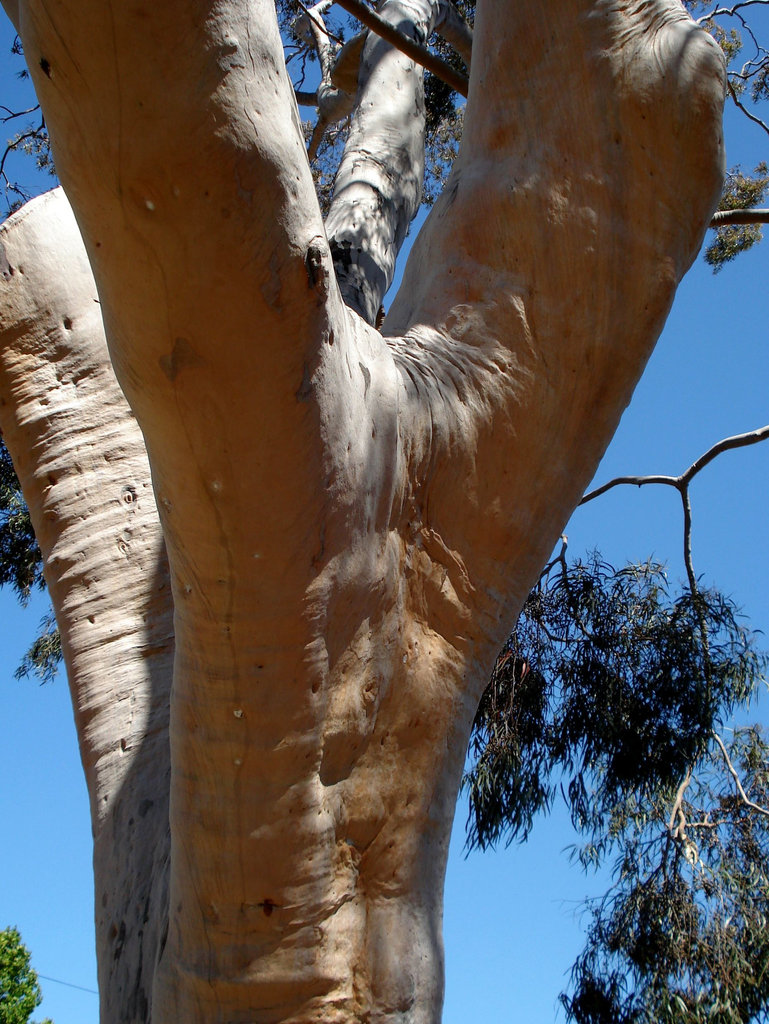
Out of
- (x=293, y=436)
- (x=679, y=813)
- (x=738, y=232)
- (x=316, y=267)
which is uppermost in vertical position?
(x=738, y=232)

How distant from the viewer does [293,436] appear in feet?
3.56

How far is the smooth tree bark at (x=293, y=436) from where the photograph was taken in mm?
963

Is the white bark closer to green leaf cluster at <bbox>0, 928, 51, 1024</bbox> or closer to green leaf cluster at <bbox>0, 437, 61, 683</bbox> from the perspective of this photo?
green leaf cluster at <bbox>0, 437, 61, 683</bbox>

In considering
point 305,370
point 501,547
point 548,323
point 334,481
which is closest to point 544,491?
point 501,547

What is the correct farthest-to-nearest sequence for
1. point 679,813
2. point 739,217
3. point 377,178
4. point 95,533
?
point 679,813 → point 739,217 → point 377,178 → point 95,533

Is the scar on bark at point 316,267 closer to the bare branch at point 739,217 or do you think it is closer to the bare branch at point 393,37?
the bare branch at point 393,37

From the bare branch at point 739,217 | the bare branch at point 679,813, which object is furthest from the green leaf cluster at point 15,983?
the bare branch at point 739,217

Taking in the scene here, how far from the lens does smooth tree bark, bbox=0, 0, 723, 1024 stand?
3.16 ft

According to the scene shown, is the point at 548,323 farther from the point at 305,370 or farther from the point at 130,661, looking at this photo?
the point at 130,661

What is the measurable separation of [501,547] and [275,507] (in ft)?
1.89

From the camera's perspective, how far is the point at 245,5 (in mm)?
978

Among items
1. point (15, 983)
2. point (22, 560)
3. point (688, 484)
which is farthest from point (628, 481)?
point (15, 983)

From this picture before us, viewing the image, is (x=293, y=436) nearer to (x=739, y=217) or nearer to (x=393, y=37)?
(x=393, y=37)

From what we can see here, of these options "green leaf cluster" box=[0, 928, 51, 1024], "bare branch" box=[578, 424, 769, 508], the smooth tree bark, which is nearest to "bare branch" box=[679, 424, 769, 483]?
"bare branch" box=[578, 424, 769, 508]
